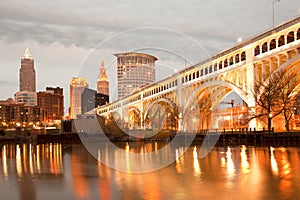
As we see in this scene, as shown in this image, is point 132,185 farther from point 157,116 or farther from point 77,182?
point 157,116

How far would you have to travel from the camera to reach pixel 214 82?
208 feet

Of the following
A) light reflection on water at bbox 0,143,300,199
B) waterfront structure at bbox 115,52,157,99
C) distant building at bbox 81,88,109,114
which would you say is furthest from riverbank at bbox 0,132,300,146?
distant building at bbox 81,88,109,114

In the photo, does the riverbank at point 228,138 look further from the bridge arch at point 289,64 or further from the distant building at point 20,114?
the distant building at point 20,114

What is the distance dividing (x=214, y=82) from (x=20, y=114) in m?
141

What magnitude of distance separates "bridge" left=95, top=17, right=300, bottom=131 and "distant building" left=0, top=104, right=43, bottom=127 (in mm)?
85925

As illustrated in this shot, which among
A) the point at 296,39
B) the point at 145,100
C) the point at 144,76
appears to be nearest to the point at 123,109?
the point at 145,100

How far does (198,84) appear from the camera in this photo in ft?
233

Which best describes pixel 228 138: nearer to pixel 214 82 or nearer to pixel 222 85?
pixel 222 85

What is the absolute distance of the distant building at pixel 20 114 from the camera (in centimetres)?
17025

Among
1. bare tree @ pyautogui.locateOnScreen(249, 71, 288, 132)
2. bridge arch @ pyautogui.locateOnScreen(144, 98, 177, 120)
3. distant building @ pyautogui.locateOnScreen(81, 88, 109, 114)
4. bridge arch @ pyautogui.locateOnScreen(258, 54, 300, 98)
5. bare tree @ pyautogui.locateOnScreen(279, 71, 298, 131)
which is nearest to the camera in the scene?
bridge arch @ pyautogui.locateOnScreen(258, 54, 300, 98)

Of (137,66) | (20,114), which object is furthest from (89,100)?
(137,66)

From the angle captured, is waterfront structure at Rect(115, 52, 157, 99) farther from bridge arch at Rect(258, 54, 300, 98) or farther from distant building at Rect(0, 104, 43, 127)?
distant building at Rect(0, 104, 43, 127)

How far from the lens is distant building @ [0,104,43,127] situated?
170250 millimetres

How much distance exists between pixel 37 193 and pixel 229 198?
20.3 feet
